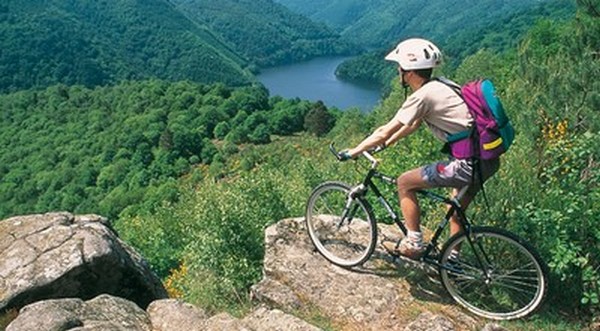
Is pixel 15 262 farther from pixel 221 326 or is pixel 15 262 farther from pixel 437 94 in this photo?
→ pixel 437 94

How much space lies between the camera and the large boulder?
27.5ft

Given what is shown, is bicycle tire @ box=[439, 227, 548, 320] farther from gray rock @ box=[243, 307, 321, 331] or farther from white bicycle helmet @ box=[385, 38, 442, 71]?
white bicycle helmet @ box=[385, 38, 442, 71]

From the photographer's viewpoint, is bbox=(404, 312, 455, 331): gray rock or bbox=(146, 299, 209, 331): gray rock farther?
bbox=(146, 299, 209, 331): gray rock

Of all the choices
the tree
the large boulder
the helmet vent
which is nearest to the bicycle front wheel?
the helmet vent

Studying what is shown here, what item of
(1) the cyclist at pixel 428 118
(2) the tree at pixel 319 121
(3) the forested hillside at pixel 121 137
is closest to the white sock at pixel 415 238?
(1) the cyclist at pixel 428 118

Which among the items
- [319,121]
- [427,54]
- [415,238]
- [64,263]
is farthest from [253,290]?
[319,121]

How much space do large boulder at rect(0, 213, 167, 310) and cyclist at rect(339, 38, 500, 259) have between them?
487cm

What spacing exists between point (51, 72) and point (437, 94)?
17401cm

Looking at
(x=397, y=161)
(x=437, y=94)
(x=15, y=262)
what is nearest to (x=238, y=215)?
(x=15, y=262)

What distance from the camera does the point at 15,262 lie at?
8688 mm

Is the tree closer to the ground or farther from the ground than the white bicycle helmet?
closer to the ground

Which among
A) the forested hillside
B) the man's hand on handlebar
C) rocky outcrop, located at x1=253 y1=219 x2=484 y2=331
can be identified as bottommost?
the forested hillside

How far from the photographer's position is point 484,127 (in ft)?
19.2

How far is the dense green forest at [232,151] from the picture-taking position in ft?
22.3
